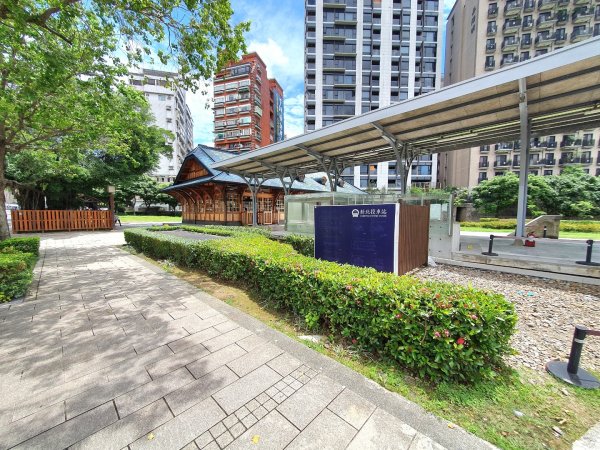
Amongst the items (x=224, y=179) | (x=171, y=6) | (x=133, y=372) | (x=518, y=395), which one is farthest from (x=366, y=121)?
(x=224, y=179)

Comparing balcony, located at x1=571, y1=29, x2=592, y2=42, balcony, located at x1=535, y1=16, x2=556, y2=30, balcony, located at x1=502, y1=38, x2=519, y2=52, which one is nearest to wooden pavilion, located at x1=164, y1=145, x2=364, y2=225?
balcony, located at x1=502, y1=38, x2=519, y2=52

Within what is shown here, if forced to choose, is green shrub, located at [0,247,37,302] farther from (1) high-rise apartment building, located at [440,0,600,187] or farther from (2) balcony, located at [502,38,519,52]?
(2) balcony, located at [502,38,519,52]

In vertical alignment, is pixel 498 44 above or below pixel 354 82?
above

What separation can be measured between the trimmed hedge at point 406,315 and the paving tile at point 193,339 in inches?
43.8

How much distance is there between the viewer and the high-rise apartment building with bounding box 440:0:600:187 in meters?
38.7

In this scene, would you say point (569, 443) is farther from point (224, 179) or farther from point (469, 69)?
point (469, 69)

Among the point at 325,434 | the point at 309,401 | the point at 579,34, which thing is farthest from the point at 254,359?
the point at 579,34

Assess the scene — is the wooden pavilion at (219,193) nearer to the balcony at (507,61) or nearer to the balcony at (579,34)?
the balcony at (507,61)

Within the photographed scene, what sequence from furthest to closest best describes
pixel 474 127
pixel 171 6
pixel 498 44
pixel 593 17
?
pixel 498 44 < pixel 593 17 < pixel 474 127 < pixel 171 6

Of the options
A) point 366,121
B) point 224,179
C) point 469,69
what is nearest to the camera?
point 366,121

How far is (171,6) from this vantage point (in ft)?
17.0

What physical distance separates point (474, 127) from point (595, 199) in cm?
3186

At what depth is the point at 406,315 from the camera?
7.82ft

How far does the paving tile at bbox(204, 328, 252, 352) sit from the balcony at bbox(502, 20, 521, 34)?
6227cm
